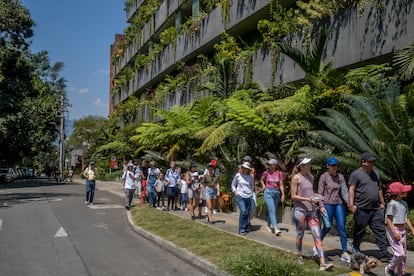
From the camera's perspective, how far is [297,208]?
806 cm

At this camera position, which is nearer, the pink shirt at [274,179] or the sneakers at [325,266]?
the sneakers at [325,266]

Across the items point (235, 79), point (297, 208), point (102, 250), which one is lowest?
point (102, 250)

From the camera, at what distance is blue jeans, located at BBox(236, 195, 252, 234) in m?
11.0

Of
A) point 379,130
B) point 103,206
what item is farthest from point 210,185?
point 103,206

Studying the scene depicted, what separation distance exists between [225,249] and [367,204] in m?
2.71

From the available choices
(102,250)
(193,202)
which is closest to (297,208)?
(102,250)

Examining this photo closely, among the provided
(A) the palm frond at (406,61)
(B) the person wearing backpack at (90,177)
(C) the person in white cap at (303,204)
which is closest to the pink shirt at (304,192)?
(C) the person in white cap at (303,204)

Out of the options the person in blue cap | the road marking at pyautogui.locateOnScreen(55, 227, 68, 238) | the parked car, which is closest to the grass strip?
the person in blue cap

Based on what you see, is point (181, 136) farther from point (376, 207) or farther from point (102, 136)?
point (102, 136)

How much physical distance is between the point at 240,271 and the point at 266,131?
6889 millimetres

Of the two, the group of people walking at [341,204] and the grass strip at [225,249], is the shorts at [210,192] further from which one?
the group of people walking at [341,204]

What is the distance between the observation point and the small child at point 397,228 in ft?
22.5

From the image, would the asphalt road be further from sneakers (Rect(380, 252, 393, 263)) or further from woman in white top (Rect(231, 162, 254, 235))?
sneakers (Rect(380, 252, 393, 263))

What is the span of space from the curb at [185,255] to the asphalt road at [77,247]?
0.33ft
